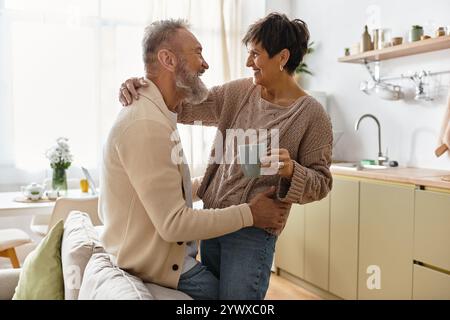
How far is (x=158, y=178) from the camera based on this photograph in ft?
4.15

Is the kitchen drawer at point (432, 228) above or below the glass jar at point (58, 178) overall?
below

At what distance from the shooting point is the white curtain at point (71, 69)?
396cm

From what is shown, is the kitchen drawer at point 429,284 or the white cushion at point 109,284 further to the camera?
the kitchen drawer at point 429,284

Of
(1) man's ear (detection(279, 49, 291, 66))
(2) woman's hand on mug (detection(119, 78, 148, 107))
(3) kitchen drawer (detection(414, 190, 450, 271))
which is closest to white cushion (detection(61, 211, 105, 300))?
(2) woman's hand on mug (detection(119, 78, 148, 107))

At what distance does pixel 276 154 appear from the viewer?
1396 millimetres

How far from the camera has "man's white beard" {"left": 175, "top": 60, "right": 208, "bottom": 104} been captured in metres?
1.51

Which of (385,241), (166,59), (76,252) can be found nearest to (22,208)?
(76,252)

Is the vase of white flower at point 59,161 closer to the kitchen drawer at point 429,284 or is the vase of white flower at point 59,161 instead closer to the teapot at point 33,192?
the teapot at point 33,192

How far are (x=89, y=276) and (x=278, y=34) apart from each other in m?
1.01

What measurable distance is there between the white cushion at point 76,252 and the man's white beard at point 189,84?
0.62 metres

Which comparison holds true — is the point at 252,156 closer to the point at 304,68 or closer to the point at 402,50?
the point at 402,50

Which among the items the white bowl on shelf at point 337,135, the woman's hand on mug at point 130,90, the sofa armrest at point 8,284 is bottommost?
the sofa armrest at point 8,284

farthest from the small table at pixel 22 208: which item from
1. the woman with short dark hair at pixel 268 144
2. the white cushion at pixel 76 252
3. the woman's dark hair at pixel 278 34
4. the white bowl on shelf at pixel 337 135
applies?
the white bowl on shelf at pixel 337 135

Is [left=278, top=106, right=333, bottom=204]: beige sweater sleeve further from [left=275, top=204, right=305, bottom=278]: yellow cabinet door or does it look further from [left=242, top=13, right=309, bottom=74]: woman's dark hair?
[left=275, top=204, right=305, bottom=278]: yellow cabinet door
